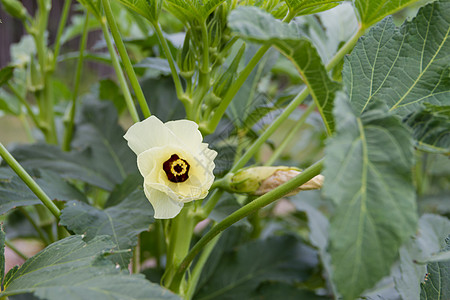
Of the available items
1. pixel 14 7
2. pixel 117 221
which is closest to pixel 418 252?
pixel 117 221

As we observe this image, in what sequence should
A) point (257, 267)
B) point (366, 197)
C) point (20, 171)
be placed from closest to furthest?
point (366, 197) → point (20, 171) → point (257, 267)

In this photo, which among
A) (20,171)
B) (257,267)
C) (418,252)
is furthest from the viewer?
Result: (257,267)

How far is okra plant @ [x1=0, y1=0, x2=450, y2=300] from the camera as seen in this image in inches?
9.0

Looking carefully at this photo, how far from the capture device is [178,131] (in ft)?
0.98

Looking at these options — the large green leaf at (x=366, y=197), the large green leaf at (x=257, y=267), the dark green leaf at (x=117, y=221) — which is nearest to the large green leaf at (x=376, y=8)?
the large green leaf at (x=366, y=197)

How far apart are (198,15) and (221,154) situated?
0.45 ft

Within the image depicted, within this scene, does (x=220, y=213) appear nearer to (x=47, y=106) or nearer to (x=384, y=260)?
(x=384, y=260)

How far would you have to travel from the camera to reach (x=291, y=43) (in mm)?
248

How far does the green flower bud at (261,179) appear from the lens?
1.09 ft

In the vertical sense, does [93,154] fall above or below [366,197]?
below

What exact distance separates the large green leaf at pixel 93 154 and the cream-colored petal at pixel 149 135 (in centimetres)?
17

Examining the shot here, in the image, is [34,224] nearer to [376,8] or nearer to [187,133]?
[187,133]

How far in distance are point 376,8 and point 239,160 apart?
0.17 meters

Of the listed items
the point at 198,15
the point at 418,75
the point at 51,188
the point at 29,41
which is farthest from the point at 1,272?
the point at 29,41
